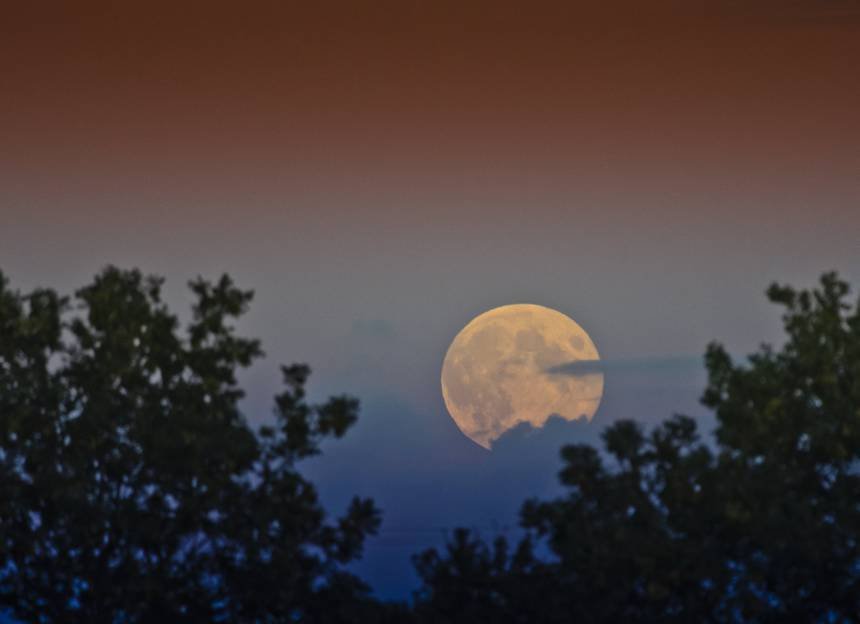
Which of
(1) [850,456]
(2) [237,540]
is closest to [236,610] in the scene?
(2) [237,540]

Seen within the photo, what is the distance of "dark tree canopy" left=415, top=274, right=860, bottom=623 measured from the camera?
2011 cm

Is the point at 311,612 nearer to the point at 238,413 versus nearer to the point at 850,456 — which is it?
the point at 238,413

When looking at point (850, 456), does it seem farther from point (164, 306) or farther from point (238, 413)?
point (164, 306)

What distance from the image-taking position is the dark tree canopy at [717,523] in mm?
20109

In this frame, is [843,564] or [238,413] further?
[238,413]

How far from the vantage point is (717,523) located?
20.6 m

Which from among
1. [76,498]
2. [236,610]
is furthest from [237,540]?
[76,498]

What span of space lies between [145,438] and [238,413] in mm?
1432

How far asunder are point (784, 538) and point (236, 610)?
7774 millimetres

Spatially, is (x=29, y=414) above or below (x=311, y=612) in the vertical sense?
above

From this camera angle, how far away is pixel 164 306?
74.0 feet

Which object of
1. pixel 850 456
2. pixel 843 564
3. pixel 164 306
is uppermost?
pixel 164 306

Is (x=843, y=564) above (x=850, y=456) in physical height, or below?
below

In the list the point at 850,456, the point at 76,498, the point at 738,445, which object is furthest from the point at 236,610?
the point at 850,456
